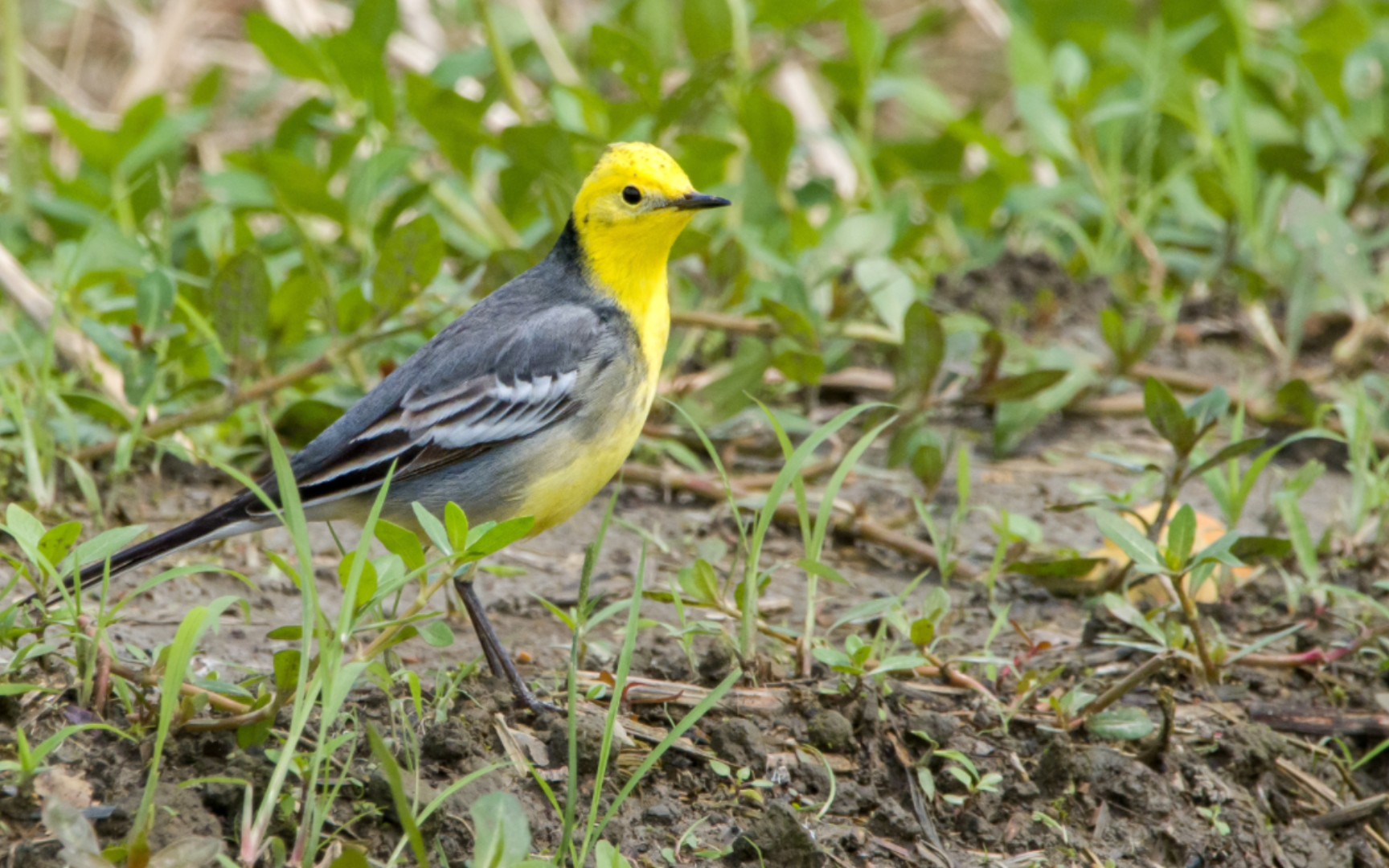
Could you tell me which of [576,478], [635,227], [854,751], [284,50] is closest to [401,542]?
Result: [576,478]

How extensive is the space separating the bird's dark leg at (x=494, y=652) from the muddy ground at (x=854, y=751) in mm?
56

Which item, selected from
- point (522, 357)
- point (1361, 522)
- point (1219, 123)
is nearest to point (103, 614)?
point (522, 357)

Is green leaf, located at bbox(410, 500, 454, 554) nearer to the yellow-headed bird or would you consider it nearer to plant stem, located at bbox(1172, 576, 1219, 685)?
the yellow-headed bird

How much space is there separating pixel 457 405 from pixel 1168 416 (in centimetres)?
205

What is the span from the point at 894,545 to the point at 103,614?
2.64m

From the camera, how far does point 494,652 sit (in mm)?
3986

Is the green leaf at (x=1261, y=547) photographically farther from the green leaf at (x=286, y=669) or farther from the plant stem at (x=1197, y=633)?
the green leaf at (x=286, y=669)

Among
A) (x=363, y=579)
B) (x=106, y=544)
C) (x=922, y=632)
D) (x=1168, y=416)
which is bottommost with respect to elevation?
(x=922, y=632)

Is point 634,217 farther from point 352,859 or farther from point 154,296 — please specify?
point 352,859

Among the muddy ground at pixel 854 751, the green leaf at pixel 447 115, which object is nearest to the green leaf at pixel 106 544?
the muddy ground at pixel 854 751

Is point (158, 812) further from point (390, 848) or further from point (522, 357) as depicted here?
point (522, 357)

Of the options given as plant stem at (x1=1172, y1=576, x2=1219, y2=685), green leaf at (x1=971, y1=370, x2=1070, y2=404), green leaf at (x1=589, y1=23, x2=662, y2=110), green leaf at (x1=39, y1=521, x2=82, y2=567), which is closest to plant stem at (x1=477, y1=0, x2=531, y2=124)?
green leaf at (x1=589, y1=23, x2=662, y2=110)

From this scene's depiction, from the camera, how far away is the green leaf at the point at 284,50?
250 inches

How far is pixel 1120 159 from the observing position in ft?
24.0
